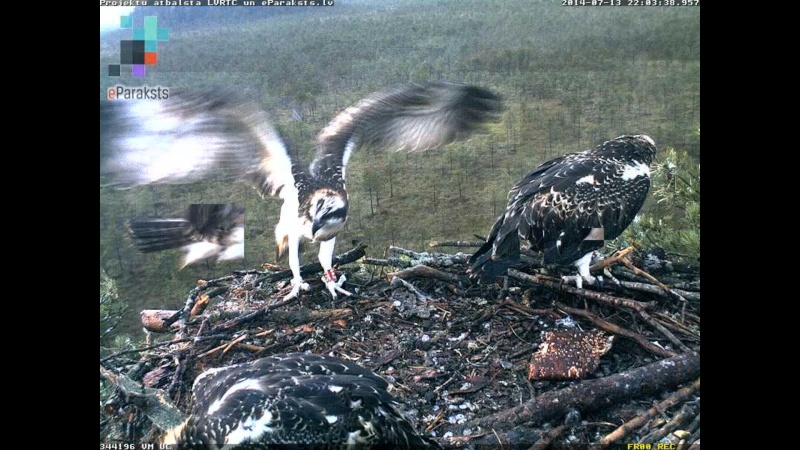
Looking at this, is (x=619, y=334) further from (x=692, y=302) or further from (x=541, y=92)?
(x=541, y=92)

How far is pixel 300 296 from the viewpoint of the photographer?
12.9 ft

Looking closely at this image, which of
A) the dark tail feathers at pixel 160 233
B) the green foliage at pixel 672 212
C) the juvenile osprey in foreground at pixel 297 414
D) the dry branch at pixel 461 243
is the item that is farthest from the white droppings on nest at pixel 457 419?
the dark tail feathers at pixel 160 233

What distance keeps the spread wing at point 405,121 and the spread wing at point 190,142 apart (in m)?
0.30

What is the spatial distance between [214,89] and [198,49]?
0.27 metres

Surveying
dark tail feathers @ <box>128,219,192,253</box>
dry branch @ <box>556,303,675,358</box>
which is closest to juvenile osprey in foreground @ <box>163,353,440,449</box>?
dark tail feathers @ <box>128,219,192,253</box>

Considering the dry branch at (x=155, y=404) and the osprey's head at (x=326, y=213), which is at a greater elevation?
the osprey's head at (x=326, y=213)

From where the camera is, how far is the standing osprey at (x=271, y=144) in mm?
3949

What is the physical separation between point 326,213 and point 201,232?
77 centimetres

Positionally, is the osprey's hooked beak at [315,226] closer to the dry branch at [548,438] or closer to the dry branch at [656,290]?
the dry branch at [548,438]

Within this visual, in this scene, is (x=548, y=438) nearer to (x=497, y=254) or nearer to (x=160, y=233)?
(x=497, y=254)

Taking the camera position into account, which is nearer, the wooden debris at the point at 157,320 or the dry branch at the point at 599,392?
the dry branch at the point at 599,392

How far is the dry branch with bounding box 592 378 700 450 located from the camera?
142 inches

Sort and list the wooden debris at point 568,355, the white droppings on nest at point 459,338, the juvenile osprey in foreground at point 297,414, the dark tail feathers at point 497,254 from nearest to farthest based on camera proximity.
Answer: the juvenile osprey in foreground at point 297,414 < the wooden debris at point 568,355 < the white droppings on nest at point 459,338 < the dark tail feathers at point 497,254
